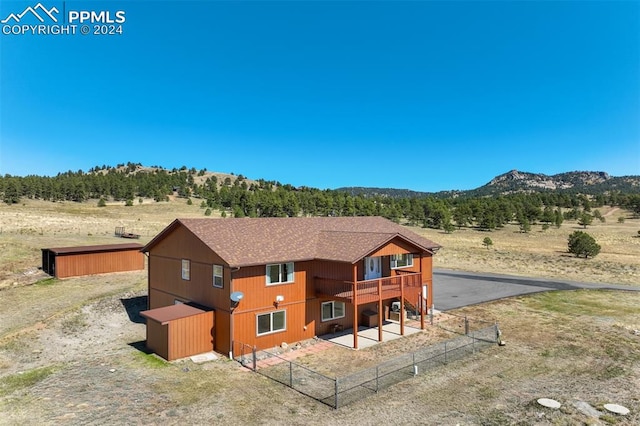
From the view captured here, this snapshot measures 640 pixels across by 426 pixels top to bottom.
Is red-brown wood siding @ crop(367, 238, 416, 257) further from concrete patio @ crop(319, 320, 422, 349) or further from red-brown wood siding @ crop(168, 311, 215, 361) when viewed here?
red-brown wood siding @ crop(168, 311, 215, 361)

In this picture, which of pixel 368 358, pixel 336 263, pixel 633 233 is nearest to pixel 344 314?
pixel 336 263

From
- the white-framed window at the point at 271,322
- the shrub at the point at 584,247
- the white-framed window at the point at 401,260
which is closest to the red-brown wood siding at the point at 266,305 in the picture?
the white-framed window at the point at 271,322

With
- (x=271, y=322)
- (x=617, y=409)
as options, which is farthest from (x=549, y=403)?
(x=271, y=322)

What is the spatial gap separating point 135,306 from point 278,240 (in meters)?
12.3

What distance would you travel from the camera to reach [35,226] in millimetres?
63688

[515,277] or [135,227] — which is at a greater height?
[135,227]

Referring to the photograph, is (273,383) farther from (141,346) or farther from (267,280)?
(141,346)

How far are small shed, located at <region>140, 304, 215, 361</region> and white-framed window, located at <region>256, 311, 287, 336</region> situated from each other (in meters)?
2.36

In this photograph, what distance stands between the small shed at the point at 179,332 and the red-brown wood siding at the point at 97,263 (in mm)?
17982

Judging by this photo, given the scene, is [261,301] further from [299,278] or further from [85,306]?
[85,306]

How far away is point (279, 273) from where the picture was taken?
21656 millimetres

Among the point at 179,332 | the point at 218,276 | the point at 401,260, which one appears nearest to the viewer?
the point at 179,332

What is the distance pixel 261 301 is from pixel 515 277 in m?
32.9

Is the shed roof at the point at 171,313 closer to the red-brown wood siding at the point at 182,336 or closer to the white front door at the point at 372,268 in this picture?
the red-brown wood siding at the point at 182,336
